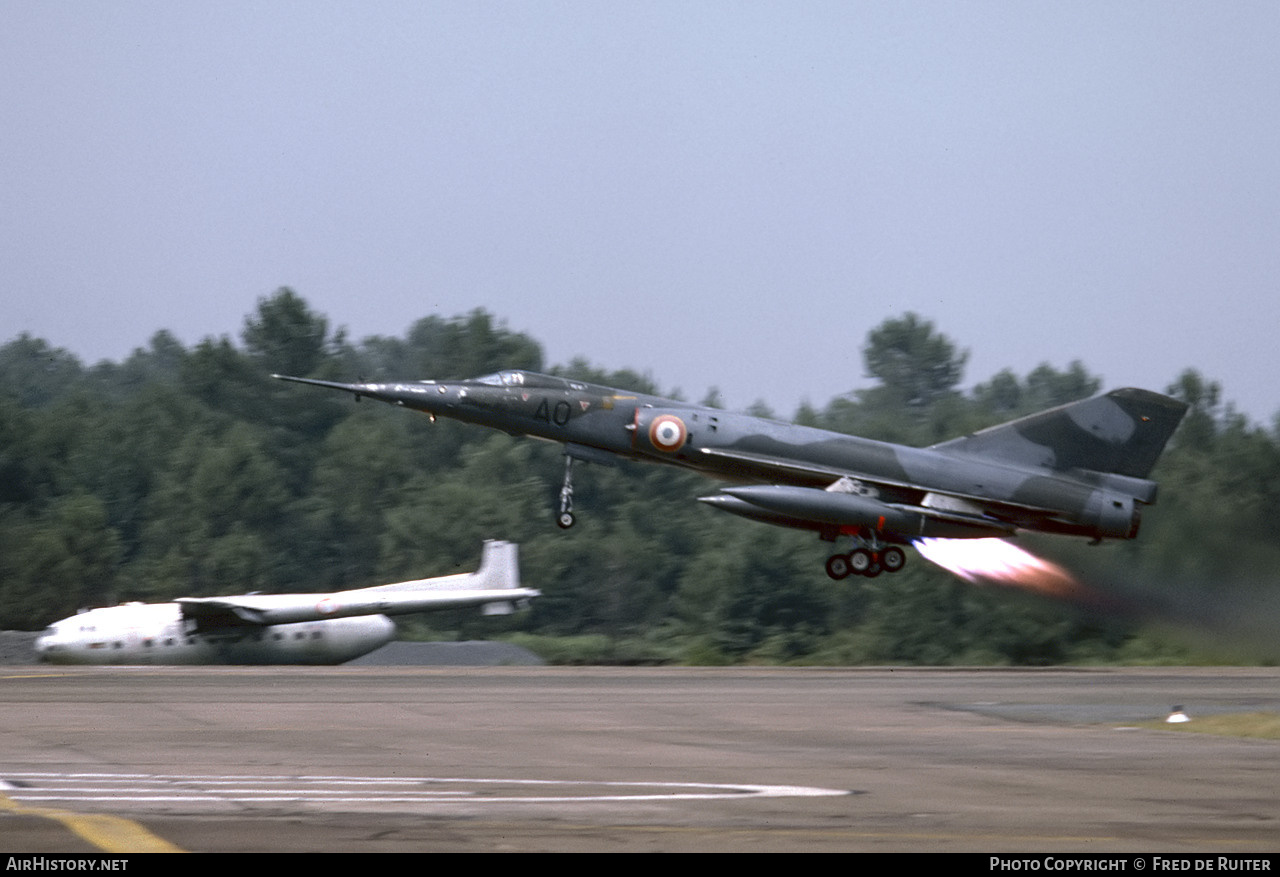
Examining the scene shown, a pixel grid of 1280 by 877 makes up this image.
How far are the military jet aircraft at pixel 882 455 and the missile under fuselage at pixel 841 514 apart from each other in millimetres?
64

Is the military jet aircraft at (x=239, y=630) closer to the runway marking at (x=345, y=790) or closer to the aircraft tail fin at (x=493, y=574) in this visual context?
the aircraft tail fin at (x=493, y=574)

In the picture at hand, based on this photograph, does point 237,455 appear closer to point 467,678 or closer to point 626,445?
point 626,445

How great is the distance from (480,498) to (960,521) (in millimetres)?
40842

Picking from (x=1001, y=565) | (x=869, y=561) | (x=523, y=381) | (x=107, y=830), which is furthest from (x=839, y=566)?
(x=107, y=830)

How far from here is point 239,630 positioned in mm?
45000

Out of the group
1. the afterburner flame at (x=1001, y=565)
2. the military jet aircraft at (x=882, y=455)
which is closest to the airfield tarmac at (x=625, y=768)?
the military jet aircraft at (x=882, y=455)

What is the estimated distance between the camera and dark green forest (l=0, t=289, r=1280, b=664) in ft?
129

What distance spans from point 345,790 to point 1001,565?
28.7m

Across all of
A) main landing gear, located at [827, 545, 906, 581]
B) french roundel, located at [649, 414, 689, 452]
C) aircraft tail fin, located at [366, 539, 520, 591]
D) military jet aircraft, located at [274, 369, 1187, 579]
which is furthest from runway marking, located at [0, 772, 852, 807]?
aircraft tail fin, located at [366, 539, 520, 591]

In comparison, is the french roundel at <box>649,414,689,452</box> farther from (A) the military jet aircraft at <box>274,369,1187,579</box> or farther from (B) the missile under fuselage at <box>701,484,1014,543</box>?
(B) the missile under fuselage at <box>701,484,1014,543</box>

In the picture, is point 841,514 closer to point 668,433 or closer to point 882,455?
point 882,455

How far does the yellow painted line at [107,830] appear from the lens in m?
10.6
